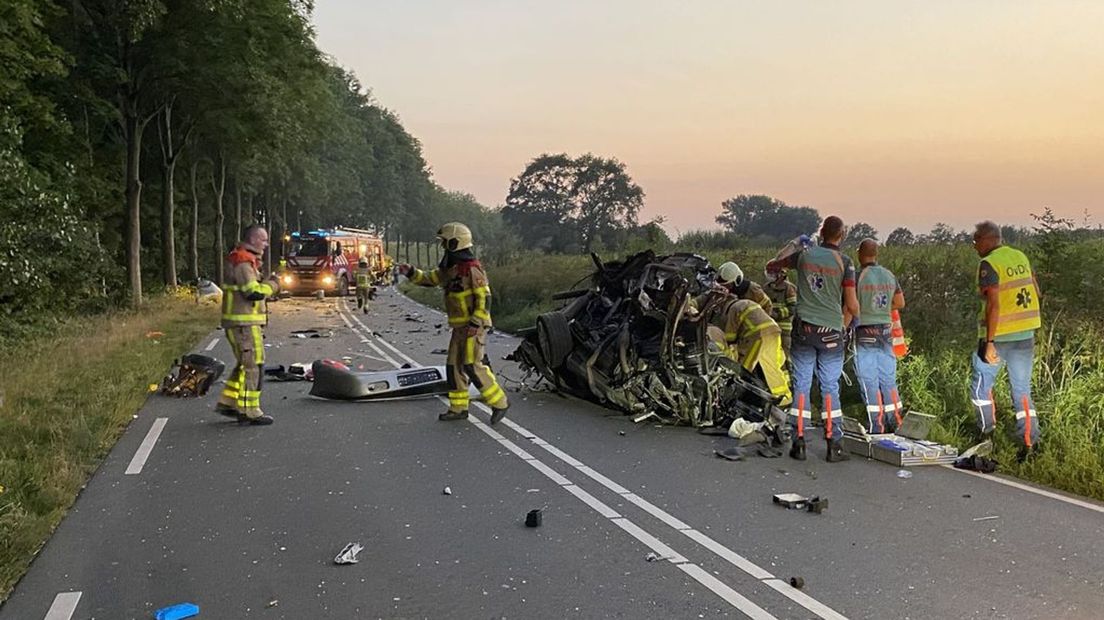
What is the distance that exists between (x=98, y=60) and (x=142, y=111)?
13.1ft

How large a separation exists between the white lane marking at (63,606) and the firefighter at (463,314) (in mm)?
4858

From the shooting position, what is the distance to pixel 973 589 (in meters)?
4.43

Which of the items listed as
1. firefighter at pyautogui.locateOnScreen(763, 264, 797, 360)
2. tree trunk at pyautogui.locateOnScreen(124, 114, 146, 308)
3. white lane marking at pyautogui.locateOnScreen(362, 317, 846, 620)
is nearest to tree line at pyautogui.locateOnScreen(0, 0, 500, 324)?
tree trunk at pyautogui.locateOnScreen(124, 114, 146, 308)

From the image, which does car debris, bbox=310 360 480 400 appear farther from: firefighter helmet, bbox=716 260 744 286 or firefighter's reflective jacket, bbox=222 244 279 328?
firefighter helmet, bbox=716 260 744 286

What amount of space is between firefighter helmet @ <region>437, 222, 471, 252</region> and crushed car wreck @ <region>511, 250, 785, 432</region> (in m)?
1.73

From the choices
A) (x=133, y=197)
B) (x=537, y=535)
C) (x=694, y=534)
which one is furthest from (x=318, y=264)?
(x=694, y=534)

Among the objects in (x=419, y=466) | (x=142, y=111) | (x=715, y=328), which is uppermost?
(x=142, y=111)

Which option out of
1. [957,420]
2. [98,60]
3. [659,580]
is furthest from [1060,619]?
[98,60]

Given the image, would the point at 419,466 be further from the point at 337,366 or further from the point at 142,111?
the point at 142,111

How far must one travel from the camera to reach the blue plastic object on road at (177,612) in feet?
13.3

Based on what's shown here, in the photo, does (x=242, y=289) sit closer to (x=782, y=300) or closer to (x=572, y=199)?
(x=782, y=300)

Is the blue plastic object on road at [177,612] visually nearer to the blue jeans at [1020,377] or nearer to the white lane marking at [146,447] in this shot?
the white lane marking at [146,447]

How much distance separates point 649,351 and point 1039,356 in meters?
4.09

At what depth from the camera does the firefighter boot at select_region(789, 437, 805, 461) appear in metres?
7.31
